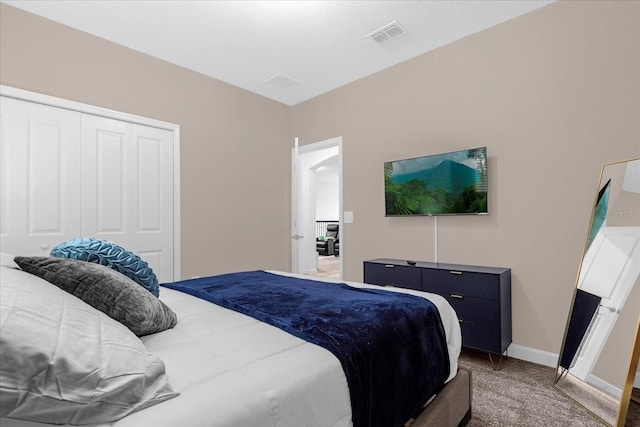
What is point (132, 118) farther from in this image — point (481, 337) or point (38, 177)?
point (481, 337)

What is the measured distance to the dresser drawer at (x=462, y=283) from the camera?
2.54 m

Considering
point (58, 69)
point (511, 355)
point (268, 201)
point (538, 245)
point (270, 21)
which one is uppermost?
point (270, 21)

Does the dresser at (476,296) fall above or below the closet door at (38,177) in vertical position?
below

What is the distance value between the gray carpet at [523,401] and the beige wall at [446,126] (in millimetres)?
374

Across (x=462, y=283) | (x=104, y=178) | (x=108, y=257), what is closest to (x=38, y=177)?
(x=104, y=178)

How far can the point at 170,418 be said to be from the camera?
0.71 metres

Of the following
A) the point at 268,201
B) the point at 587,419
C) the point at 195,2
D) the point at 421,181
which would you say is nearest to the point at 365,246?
the point at 421,181

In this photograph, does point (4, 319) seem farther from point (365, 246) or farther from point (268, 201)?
point (268, 201)

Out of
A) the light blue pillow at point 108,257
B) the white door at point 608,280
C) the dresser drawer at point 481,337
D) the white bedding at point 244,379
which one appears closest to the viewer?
the white bedding at point 244,379

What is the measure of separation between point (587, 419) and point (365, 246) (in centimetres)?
235

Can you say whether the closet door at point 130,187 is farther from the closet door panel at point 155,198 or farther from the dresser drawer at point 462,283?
the dresser drawer at point 462,283

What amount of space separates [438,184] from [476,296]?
1073 mm

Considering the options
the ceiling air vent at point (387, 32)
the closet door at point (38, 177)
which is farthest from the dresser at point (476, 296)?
the closet door at point (38, 177)

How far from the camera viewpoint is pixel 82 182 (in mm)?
2998
